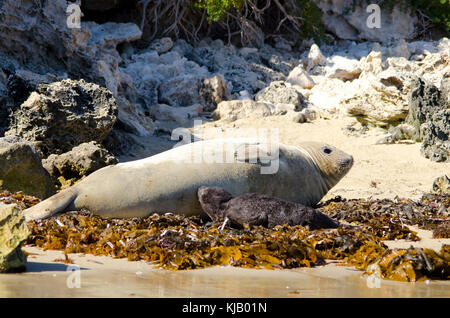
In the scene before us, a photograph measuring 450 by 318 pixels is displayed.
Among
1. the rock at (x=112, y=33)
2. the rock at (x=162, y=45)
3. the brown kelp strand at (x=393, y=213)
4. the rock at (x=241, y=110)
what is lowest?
the brown kelp strand at (x=393, y=213)

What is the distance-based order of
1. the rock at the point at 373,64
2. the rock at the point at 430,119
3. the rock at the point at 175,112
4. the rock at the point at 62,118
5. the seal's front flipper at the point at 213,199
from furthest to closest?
the rock at the point at 373,64, the rock at the point at 175,112, the rock at the point at 430,119, the rock at the point at 62,118, the seal's front flipper at the point at 213,199

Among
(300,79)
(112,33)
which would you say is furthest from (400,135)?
(112,33)

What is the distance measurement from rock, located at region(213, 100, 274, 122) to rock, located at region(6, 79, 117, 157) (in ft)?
12.5

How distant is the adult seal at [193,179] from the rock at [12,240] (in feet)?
5.43

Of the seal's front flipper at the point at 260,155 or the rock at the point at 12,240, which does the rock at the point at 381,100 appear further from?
the rock at the point at 12,240

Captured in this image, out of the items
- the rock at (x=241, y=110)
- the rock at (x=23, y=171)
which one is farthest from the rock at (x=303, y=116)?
the rock at (x=23, y=171)

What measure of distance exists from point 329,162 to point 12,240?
12.9ft

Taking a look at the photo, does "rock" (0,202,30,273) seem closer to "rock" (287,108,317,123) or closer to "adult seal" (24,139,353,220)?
"adult seal" (24,139,353,220)

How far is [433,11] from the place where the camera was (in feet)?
53.7

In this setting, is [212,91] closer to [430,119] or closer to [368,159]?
[368,159]

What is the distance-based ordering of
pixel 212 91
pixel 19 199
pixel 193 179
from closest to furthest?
1. pixel 193 179
2. pixel 19 199
3. pixel 212 91

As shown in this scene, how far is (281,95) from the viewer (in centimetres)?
1270

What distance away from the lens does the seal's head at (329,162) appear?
6.07 m

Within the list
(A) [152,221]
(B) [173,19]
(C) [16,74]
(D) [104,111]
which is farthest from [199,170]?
(B) [173,19]
